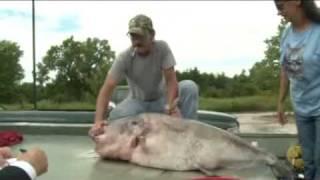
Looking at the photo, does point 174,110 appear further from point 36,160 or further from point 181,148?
point 36,160

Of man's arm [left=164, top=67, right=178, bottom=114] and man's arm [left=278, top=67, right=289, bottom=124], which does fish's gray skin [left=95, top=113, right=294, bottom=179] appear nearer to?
man's arm [left=278, top=67, right=289, bottom=124]

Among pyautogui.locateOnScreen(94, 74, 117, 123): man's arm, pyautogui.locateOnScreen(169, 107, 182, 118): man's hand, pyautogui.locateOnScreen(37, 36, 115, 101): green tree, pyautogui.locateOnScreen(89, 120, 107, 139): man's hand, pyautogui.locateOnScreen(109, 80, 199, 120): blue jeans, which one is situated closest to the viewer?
pyautogui.locateOnScreen(89, 120, 107, 139): man's hand

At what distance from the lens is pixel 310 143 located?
12.4 feet

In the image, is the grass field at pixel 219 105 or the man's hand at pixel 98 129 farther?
the grass field at pixel 219 105

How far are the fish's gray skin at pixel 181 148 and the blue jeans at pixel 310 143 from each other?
8.4 inches

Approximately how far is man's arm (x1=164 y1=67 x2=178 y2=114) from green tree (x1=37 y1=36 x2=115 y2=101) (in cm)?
331

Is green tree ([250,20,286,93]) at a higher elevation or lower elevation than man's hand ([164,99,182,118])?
higher

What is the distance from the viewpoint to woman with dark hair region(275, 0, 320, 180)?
369cm

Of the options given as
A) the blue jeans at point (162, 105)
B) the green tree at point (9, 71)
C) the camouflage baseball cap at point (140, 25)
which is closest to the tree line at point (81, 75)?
the green tree at point (9, 71)

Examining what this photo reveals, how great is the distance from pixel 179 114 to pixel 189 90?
11.7 inches

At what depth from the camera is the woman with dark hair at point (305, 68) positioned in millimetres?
3691

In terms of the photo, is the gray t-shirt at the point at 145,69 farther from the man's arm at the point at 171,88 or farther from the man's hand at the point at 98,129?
the man's hand at the point at 98,129

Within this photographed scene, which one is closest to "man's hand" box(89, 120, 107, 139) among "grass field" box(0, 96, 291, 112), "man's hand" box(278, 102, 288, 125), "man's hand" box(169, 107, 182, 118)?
"man's hand" box(169, 107, 182, 118)

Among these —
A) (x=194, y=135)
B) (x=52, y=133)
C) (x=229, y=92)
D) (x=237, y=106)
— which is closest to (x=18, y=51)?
(x=52, y=133)
